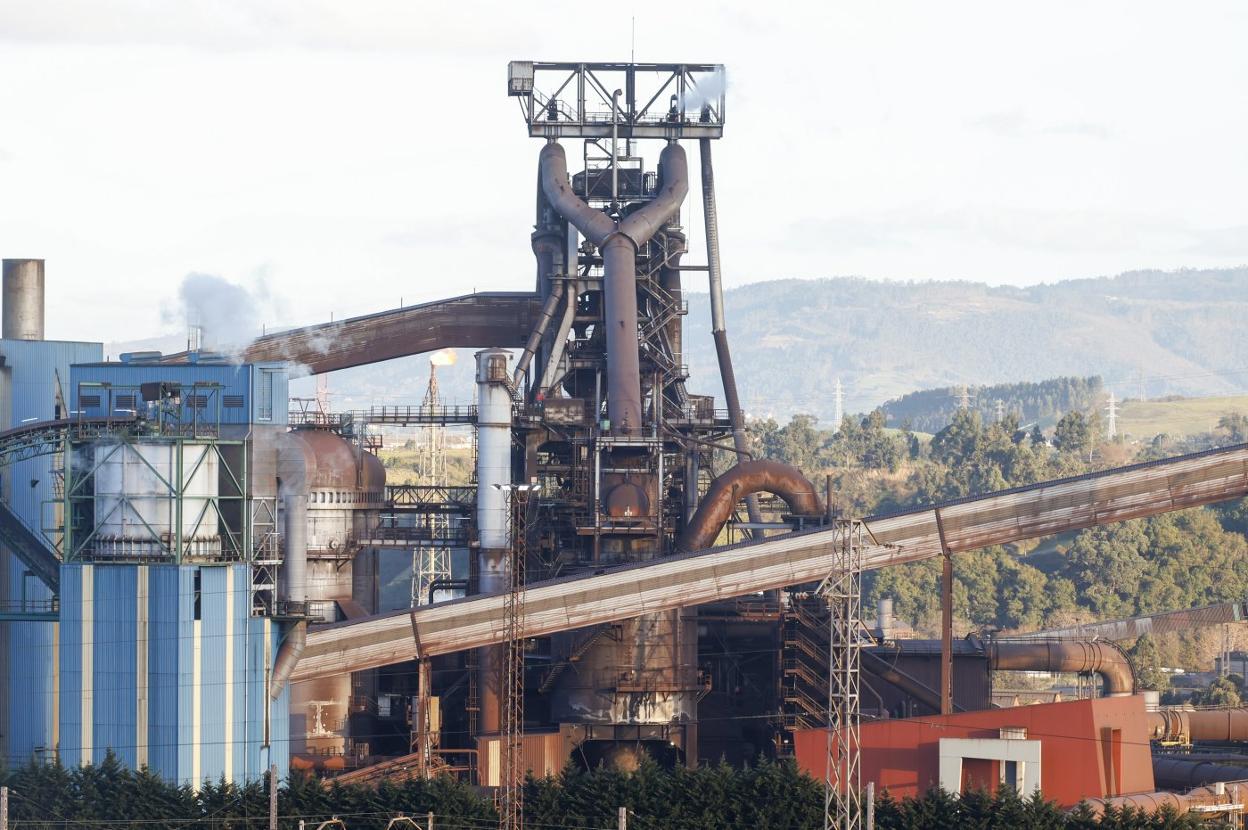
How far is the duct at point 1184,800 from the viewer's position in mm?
58938

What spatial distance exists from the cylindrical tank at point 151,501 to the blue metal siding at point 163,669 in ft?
4.37

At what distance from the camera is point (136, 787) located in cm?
5994

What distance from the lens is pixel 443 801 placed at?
59625mm

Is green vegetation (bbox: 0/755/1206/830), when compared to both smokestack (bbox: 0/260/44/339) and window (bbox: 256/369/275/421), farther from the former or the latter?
smokestack (bbox: 0/260/44/339)

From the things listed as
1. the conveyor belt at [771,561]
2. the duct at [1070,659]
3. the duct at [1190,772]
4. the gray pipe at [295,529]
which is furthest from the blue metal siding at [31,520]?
the duct at [1190,772]

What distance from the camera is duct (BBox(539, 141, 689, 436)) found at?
78.3 m

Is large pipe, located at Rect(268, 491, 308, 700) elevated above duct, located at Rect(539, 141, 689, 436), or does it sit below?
below

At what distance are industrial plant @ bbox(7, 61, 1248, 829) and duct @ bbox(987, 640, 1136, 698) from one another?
17 centimetres

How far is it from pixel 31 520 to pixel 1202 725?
4321 centimetres

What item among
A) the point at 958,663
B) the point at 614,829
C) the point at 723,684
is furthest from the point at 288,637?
the point at 958,663

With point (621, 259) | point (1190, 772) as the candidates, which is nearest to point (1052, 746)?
point (1190, 772)

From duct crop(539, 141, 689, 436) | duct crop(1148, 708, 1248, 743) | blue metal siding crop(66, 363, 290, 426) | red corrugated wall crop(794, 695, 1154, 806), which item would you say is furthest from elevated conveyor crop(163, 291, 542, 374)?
duct crop(1148, 708, 1248, 743)

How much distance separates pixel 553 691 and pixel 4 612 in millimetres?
20024

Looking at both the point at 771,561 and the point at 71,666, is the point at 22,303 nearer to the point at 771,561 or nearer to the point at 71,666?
the point at 71,666
